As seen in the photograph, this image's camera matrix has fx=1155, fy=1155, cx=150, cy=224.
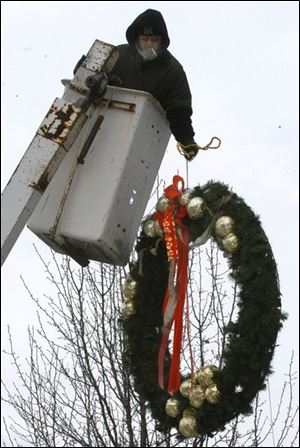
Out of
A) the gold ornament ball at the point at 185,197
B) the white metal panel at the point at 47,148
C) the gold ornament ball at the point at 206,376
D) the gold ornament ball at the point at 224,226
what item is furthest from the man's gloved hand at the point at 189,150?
the gold ornament ball at the point at 206,376

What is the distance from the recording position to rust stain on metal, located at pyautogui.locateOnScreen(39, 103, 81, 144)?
19.4 feet

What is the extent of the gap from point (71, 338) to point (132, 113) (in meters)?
5.70

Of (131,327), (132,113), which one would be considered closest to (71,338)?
(131,327)

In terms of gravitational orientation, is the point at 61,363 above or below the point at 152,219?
above

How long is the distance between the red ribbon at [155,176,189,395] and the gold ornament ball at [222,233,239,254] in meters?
0.35

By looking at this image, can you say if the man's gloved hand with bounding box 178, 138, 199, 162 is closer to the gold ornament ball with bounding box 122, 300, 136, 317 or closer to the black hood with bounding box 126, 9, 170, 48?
the black hood with bounding box 126, 9, 170, 48

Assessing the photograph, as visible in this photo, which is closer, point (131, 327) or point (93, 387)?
point (131, 327)

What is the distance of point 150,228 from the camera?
23.4ft

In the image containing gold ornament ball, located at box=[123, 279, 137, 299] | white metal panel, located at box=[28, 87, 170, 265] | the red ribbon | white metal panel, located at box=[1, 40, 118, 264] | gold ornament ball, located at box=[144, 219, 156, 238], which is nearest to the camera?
white metal panel, located at box=[1, 40, 118, 264]

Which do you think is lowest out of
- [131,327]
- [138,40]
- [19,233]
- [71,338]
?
[19,233]

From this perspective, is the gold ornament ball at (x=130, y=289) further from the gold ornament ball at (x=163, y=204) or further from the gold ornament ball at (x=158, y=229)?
the gold ornament ball at (x=163, y=204)

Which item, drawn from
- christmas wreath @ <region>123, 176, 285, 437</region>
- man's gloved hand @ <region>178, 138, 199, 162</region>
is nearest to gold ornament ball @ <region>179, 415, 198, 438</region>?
christmas wreath @ <region>123, 176, 285, 437</region>

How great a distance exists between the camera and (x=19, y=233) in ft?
18.5

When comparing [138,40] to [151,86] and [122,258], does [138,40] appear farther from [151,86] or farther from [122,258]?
[122,258]
